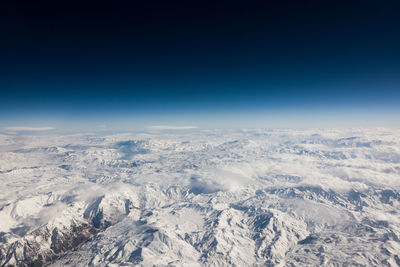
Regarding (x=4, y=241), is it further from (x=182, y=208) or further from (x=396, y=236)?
(x=396, y=236)

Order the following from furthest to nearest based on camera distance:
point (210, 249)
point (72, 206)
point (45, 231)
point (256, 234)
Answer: point (72, 206) → point (256, 234) → point (45, 231) → point (210, 249)

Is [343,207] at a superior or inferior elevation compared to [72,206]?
inferior

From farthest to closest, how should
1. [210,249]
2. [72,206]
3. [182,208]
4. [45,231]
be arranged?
1. [182,208]
2. [72,206]
3. [45,231]
4. [210,249]

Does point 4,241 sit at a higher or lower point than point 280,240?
higher

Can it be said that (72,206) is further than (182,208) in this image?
No

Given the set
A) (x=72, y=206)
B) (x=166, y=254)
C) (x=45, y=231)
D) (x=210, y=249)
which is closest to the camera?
(x=166, y=254)

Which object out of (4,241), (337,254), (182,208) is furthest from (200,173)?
(4,241)

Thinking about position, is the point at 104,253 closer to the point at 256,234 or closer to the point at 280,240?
the point at 256,234

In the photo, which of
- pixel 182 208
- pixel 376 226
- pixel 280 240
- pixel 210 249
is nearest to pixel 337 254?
pixel 280 240

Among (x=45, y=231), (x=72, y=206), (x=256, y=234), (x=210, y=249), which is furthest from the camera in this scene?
(x=72, y=206)
